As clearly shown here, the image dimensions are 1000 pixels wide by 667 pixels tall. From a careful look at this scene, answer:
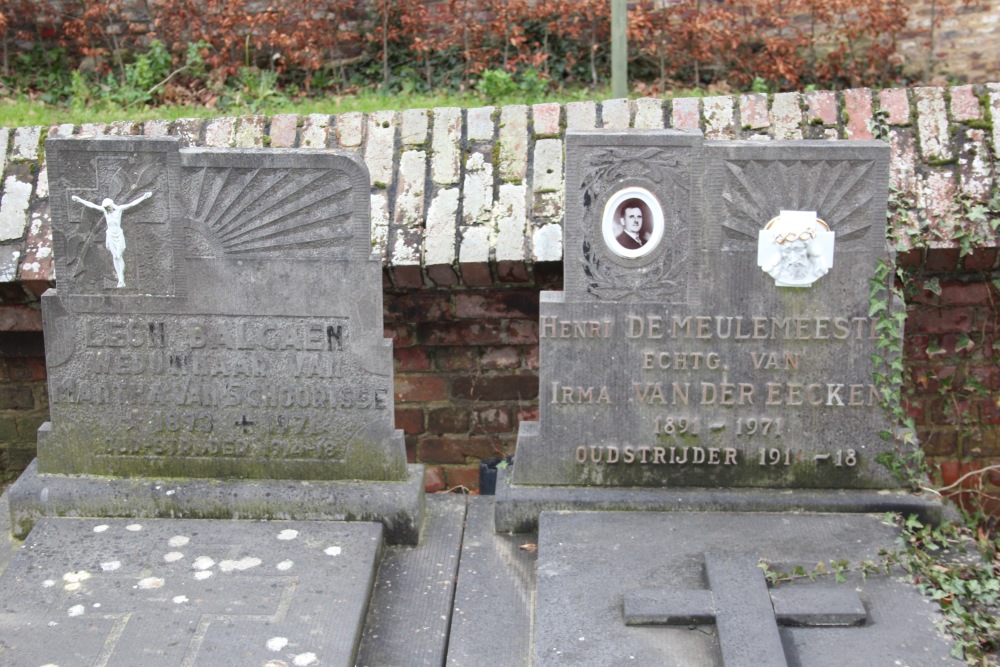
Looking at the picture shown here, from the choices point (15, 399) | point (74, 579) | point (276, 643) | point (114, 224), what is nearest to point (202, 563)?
point (74, 579)

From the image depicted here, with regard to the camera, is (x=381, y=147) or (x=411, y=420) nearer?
(x=381, y=147)

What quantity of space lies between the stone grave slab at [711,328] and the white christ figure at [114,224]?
1.56m

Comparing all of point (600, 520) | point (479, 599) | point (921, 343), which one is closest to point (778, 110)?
point (921, 343)

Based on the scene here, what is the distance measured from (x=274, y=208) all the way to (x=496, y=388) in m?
1.66

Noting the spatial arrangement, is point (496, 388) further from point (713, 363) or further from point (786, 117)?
point (786, 117)

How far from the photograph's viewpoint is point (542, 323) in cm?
411

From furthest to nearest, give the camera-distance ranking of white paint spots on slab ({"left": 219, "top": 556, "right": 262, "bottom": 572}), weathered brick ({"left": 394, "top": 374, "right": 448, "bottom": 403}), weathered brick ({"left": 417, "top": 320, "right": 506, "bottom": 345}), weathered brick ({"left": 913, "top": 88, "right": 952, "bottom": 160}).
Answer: weathered brick ({"left": 394, "top": 374, "right": 448, "bottom": 403})
weathered brick ({"left": 417, "top": 320, "right": 506, "bottom": 345})
weathered brick ({"left": 913, "top": 88, "right": 952, "bottom": 160})
white paint spots on slab ({"left": 219, "top": 556, "right": 262, "bottom": 572})

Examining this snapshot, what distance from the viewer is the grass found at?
241 inches

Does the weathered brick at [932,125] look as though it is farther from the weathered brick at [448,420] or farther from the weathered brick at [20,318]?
the weathered brick at [20,318]

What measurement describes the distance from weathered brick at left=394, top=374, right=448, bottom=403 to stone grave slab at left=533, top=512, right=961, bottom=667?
55.4 inches

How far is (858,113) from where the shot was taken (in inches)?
198

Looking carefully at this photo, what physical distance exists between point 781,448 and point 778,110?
5.59 feet

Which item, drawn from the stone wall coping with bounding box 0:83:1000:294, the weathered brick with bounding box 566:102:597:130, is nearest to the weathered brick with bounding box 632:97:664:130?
the stone wall coping with bounding box 0:83:1000:294

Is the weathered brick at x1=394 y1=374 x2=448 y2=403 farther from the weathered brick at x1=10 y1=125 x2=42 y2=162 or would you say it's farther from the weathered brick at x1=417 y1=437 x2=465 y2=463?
the weathered brick at x1=10 y1=125 x2=42 y2=162
